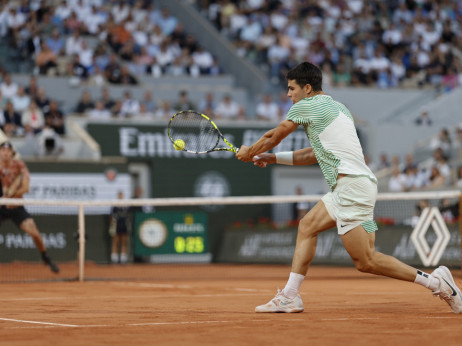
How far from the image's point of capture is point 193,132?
32.8 feet

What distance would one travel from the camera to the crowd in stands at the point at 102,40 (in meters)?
24.5

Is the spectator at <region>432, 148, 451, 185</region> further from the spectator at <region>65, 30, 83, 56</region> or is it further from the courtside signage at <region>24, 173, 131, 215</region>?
the spectator at <region>65, 30, 83, 56</region>

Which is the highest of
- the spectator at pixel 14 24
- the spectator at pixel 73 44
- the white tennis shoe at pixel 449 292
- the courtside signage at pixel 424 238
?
the spectator at pixel 14 24

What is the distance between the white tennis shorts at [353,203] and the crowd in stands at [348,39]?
19.4 m

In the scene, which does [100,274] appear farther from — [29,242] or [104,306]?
[104,306]

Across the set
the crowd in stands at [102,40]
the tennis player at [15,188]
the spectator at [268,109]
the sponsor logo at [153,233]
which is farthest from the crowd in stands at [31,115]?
the tennis player at [15,188]

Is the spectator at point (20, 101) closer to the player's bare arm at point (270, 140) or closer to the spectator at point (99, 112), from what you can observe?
the spectator at point (99, 112)

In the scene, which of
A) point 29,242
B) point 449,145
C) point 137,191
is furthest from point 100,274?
point 449,145

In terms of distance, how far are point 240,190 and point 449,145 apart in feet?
18.8

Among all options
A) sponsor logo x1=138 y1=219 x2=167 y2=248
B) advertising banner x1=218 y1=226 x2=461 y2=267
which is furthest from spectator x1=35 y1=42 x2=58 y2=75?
advertising banner x1=218 y1=226 x2=461 y2=267

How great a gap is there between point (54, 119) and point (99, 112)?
1366 mm

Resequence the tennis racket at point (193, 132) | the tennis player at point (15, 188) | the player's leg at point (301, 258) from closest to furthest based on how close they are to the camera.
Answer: the player's leg at point (301, 258) < the tennis racket at point (193, 132) < the tennis player at point (15, 188)

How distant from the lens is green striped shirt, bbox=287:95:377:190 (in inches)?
302

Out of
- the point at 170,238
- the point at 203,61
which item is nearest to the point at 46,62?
the point at 203,61
